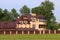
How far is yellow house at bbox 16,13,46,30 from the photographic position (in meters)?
74.5

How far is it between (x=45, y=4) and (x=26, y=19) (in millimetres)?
12512

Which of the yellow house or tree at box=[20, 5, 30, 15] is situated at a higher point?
tree at box=[20, 5, 30, 15]

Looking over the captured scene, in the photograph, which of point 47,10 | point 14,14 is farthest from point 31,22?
point 14,14

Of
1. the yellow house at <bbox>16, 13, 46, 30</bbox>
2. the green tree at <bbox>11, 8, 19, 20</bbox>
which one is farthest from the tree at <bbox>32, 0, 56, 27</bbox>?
the green tree at <bbox>11, 8, 19, 20</bbox>

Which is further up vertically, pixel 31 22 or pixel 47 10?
pixel 47 10

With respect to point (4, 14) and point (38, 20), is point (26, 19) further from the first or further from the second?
point (4, 14)

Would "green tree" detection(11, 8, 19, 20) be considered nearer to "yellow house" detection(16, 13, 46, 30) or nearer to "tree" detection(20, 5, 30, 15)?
"tree" detection(20, 5, 30, 15)

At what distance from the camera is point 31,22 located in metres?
76.2

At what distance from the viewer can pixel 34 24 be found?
77.7 metres

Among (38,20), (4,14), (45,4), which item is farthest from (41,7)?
(4,14)

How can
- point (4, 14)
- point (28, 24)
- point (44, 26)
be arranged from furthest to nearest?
point (4, 14) → point (44, 26) → point (28, 24)

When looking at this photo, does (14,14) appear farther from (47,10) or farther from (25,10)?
(47,10)

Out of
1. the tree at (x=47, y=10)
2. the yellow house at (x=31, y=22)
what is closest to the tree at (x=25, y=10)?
the tree at (x=47, y=10)

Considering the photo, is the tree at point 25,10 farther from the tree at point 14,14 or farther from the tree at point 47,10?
the tree at point 47,10
